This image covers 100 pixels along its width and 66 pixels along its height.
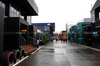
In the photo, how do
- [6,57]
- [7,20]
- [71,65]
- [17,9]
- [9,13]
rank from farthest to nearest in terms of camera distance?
[17,9], [9,13], [7,20], [71,65], [6,57]

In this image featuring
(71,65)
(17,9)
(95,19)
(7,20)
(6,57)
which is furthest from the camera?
(95,19)

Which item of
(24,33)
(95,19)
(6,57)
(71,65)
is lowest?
(71,65)

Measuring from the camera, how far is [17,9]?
16219 millimetres

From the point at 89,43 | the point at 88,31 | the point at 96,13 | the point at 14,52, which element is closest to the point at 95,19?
the point at 96,13

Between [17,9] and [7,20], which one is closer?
[7,20]

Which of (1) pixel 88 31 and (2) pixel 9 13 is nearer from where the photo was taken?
(2) pixel 9 13

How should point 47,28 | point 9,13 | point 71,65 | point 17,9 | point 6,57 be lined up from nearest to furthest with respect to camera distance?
point 6,57
point 71,65
point 9,13
point 17,9
point 47,28

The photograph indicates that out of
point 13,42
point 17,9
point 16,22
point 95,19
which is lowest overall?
point 13,42

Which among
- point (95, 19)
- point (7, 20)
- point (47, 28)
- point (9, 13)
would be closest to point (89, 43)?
point (95, 19)

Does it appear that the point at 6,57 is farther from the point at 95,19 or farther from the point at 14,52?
the point at 95,19

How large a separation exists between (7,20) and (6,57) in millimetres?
4035

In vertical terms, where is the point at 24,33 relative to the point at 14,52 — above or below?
above

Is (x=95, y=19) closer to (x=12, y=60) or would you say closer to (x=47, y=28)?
(x=12, y=60)

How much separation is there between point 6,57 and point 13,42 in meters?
3.25
